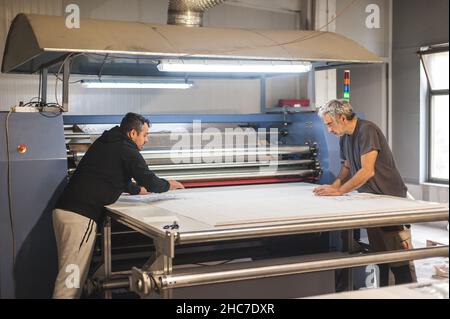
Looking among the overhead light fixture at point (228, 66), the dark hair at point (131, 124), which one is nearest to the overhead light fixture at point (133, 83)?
the overhead light fixture at point (228, 66)

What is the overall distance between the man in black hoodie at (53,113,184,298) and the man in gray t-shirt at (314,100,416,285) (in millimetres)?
1123

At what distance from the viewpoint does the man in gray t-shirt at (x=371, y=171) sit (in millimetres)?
3584

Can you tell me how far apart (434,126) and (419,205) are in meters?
4.77

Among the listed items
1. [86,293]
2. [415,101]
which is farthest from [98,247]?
[415,101]

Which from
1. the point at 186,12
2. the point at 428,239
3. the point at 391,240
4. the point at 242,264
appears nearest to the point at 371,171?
the point at 391,240

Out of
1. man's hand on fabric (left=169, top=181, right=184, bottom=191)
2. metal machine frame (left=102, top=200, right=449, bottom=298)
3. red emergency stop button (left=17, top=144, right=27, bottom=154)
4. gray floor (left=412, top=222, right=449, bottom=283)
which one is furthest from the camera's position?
gray floor (left=412, top=222, right=449, bottom=283)

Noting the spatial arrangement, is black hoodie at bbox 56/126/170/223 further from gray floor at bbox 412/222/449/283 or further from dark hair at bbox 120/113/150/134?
gray floor at bbox 412/222/449/283

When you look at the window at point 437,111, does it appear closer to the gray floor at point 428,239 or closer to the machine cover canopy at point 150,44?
the gray floor at point 428,239

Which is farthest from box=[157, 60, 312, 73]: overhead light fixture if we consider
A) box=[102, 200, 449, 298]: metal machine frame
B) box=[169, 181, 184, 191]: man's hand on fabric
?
box=[102, 200, 449, 298]: metal machine frame

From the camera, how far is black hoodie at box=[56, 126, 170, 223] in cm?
326

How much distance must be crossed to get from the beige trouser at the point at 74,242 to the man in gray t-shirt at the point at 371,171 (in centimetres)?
138

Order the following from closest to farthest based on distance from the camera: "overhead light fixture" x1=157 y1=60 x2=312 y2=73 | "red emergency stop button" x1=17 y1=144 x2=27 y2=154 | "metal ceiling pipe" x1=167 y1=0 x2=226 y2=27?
1. "red emergency stop button" x1=17 y1=144 x2=27 y2=154
2. "overhead light fixture" x1=157 y1=60 x2=312 y2=73
3. "metal ceiling pipe" x1=167 y1=0 x2=226 y2=27

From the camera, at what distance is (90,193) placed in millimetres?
3270
